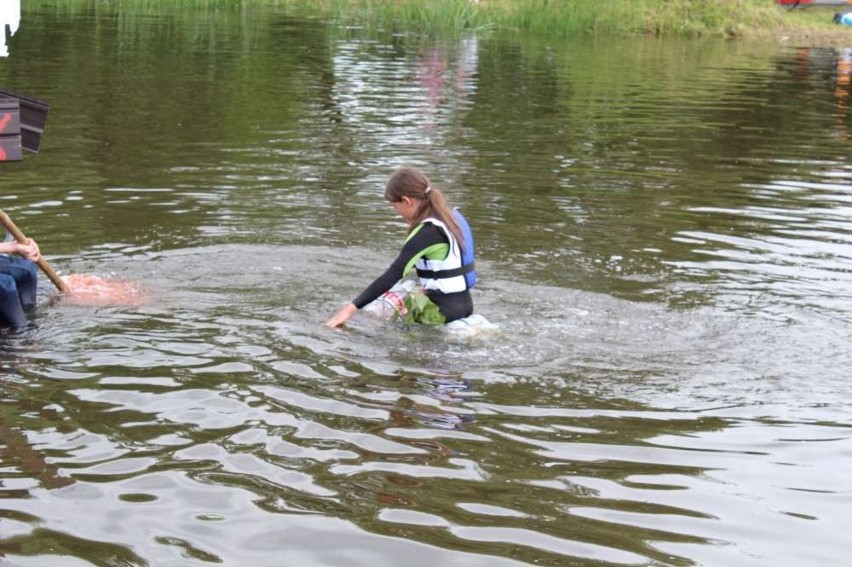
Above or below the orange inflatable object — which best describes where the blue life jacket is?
above

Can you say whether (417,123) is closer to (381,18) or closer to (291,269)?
(291,269)

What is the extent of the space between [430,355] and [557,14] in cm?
2916

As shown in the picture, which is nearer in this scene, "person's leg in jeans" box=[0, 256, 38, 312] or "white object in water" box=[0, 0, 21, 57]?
"white object in water" box=[0, 0, 21, 57]

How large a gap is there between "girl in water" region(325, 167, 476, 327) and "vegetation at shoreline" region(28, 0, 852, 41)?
85.9ft

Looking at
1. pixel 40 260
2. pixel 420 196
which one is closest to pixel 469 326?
pixel 420 196

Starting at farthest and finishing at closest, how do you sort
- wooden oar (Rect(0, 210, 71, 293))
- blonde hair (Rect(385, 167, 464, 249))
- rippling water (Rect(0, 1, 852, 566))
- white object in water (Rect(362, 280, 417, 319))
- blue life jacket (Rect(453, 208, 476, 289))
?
white object in water (Rect(362, 280, 417, 319)) < blue life jacket (Rect(453, 208, 476, 289)) < wooden oar (Rect(0, 210, 71, 293)) < blonde hair (Rect(385, 167, 464, 249)) < rippling water (Rect(0, 1, 852, 566))

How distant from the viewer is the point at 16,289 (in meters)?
8.29

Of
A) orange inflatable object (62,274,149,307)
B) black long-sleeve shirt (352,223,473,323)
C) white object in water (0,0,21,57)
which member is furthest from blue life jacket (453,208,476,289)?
white object in water (0,0,21,57)

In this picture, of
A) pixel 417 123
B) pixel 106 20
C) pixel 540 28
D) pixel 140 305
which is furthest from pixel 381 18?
pixel 140 305

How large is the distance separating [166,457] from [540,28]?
31117 mm

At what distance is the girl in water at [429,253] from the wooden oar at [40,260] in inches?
80.7

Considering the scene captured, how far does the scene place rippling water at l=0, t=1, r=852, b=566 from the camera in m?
5.45

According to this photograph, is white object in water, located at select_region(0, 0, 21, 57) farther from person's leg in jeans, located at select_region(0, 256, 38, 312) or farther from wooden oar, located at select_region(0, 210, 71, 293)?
person's leg in jeans, located at select_region(0, 256, 38, 312)

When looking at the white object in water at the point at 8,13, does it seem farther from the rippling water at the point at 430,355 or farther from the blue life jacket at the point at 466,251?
the blue life jacket at the point at 466,251
